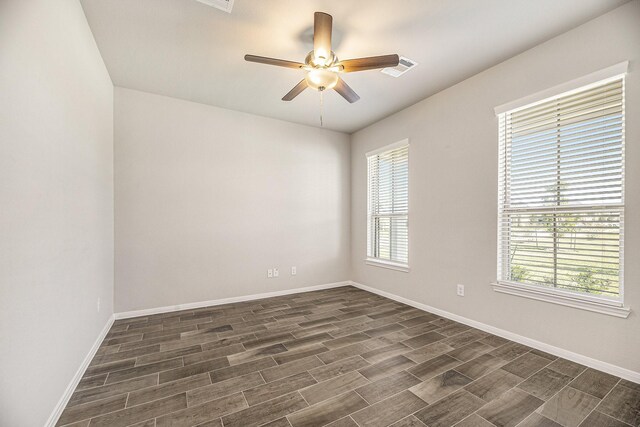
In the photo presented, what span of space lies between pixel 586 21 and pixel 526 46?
40cm

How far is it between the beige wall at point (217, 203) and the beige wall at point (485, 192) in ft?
3.56

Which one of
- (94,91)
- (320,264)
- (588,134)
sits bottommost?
(320,264)

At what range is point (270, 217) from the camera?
4.30 metres

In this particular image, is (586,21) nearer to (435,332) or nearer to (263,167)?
(435,332)

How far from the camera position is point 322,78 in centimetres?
228

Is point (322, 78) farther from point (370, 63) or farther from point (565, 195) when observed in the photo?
point (565, 195)

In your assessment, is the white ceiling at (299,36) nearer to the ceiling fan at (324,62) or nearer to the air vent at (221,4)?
the air vent at (221,4)

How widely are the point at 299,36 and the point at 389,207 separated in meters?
2.78

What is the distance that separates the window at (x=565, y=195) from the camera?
213 cm

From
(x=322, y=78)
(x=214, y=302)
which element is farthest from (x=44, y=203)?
(x=214, y=302)

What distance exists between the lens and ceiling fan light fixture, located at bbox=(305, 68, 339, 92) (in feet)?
7.36

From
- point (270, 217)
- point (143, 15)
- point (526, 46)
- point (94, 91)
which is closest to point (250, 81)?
point (143, 15)

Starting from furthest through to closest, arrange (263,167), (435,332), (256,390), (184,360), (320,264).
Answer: (320,264) → (263,167) → (435,332) → (184,360) → (256,390)

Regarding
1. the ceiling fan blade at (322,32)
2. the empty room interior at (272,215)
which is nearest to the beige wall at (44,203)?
the empty room interior at (272,215)
